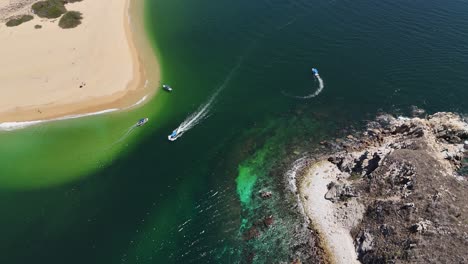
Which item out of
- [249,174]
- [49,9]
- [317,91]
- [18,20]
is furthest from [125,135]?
[49,9]

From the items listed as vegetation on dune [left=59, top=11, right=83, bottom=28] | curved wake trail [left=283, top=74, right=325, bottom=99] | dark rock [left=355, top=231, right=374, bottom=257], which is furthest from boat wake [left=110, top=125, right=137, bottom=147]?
dark rock [left=355, top=231, right=374, bottom=257]

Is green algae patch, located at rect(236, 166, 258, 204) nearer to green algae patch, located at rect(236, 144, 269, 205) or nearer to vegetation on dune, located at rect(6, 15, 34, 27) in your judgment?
green algae patch, located at rect(236, 144, 269, 205)

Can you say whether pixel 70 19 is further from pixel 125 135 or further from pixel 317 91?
pixel 317 91

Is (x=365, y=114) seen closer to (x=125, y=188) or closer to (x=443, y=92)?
(x=443, y=92)

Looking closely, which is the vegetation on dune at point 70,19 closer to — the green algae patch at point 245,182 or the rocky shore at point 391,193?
the green algae patch at point 245,182

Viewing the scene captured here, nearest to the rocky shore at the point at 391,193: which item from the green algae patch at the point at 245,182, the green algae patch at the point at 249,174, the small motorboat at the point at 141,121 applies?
the green algae patch at the point at 249,174

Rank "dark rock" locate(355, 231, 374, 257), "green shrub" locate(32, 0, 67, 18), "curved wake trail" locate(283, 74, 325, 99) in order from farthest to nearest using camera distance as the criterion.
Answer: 1. "green shrub" locate(32, 0, 67, 18)
2. "curved wake trail" locate(283, 74, 325, 99)
3. "dark rock" locate(355, 231, 374, 257)

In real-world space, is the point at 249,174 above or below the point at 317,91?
below
